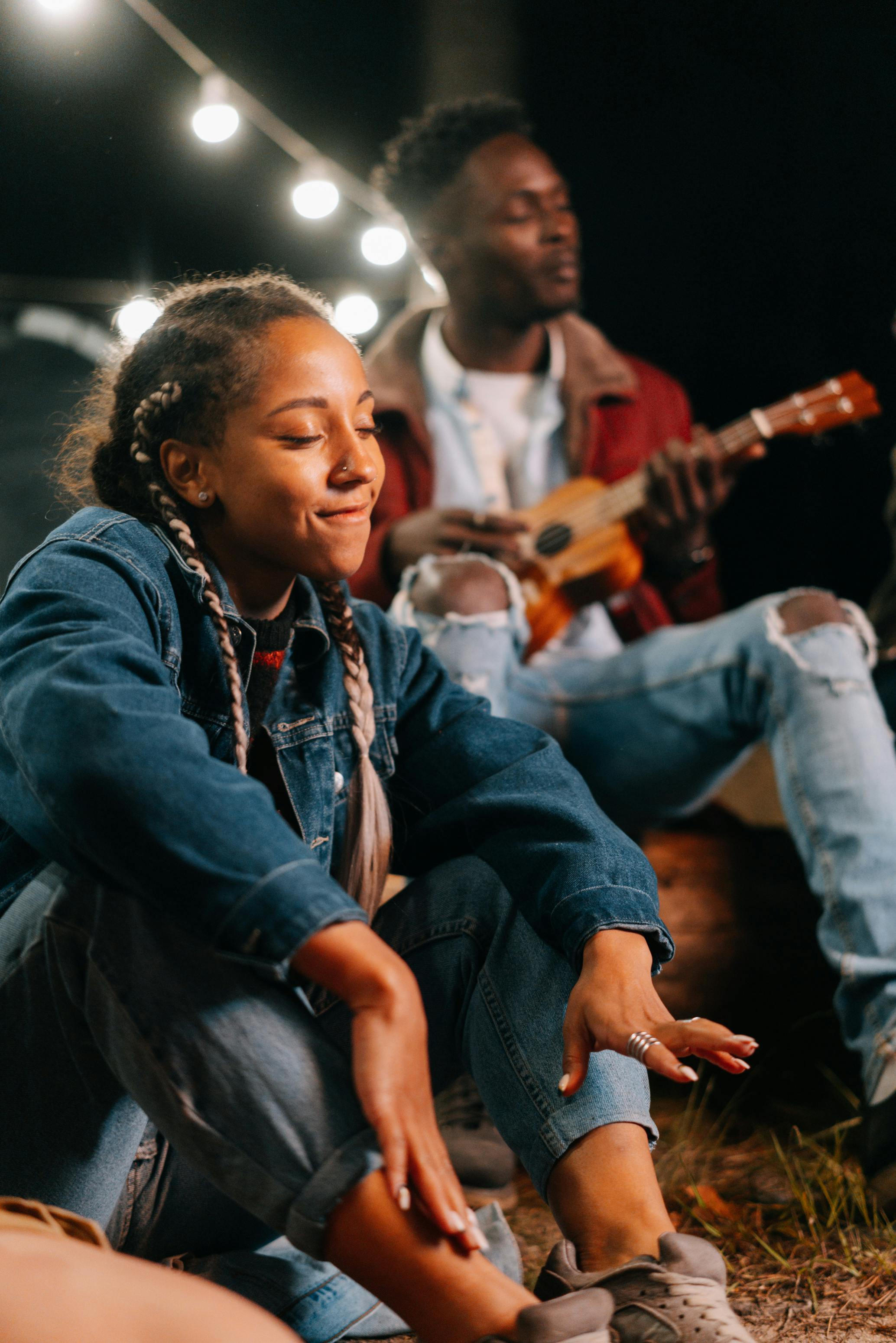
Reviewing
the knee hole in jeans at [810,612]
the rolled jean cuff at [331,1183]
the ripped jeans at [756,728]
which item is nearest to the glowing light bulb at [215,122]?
the ripped jeans at [756,728]

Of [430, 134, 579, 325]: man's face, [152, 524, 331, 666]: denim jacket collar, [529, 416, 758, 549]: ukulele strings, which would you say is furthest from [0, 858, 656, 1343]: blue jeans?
[430, 134, 579, 325]: man's face

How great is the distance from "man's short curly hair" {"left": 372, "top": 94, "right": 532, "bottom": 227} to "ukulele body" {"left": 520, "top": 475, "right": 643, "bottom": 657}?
2.25ft

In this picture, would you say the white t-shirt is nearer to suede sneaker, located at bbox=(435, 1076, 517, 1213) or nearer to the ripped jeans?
the ripped jeans

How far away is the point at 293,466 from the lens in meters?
0.92

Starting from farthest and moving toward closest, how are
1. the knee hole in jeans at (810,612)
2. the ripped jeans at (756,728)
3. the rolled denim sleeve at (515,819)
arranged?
the knee hole in jeans at (810,612)
the ripped jeans at (756,728)
the rolled denim sleeve at (515,819)

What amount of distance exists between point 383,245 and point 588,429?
0.51m

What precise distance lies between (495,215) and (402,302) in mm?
271

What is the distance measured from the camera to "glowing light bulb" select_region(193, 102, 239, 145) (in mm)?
1533

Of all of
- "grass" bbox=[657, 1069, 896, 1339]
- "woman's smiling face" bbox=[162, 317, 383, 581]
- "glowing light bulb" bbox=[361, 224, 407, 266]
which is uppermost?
"glowing light bulb" bbox=[361, 224, 407, 266]

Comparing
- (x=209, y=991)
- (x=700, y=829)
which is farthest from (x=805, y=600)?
(x=209, y=991)

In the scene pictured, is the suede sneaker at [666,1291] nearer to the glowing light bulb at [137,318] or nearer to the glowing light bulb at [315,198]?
the glowing light bulb at [137,318]

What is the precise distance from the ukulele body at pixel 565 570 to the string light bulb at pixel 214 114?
30.6 inches

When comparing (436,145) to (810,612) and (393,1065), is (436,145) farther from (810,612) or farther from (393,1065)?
(393,1065)

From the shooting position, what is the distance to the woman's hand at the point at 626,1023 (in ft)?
2.47
